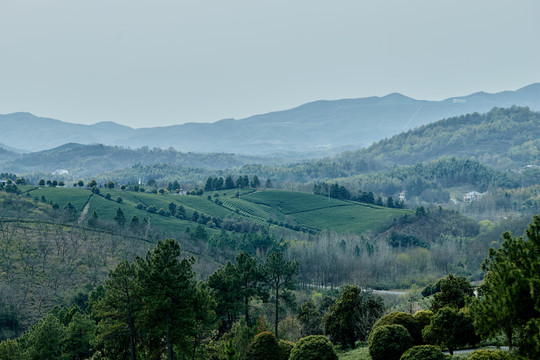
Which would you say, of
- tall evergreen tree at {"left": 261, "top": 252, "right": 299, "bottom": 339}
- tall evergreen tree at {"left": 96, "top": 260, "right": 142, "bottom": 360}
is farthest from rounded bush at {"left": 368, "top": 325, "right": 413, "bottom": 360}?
tall evergreen tree at {"left": 261, "top": 252, "right": 299, "bottom": 339}

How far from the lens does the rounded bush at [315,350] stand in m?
29.2

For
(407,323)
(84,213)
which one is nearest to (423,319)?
(407,323)

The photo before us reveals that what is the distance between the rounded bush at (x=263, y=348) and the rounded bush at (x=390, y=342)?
282 inches

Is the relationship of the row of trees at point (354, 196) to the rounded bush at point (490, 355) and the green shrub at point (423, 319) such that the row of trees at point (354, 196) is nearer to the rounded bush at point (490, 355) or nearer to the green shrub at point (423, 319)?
the green shrub at point (423, 319)

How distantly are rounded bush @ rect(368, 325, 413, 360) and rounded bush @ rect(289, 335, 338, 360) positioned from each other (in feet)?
8.05

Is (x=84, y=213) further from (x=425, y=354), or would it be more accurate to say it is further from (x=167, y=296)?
(x=425, y=354)

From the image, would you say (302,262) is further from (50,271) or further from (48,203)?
(48,203)

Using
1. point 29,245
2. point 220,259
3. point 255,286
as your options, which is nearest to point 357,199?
point 220,259

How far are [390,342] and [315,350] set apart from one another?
4.38m

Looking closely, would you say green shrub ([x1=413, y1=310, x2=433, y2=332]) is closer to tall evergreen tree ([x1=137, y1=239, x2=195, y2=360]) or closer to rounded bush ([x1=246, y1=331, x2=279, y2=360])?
rounded bush ([x1=246, y1=331, x2=279, y2=360])

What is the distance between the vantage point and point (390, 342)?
28453 millimetres

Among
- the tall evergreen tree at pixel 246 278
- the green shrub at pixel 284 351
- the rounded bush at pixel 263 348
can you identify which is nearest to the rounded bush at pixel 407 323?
the green shrub at pixel 284 351

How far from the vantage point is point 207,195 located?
6383 inches

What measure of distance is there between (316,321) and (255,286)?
6.70 metres
